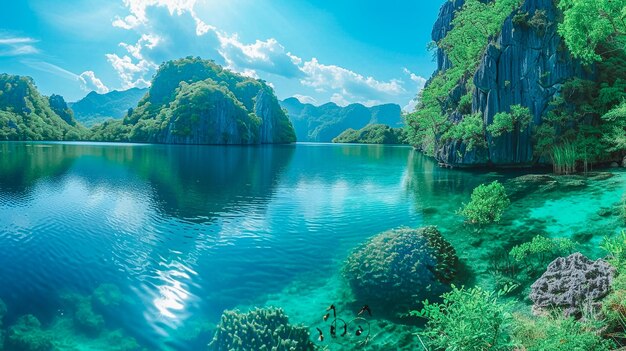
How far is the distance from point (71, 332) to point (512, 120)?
157 feet

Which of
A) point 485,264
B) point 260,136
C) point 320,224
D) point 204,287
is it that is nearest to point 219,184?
point 320,224

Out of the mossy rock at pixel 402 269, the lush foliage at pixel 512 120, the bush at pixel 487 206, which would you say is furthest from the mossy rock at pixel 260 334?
the lush foliage at pixel 512 120

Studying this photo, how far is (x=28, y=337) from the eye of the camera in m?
10.2

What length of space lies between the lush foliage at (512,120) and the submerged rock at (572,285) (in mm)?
36882

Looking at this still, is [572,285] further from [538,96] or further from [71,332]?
[538,96]

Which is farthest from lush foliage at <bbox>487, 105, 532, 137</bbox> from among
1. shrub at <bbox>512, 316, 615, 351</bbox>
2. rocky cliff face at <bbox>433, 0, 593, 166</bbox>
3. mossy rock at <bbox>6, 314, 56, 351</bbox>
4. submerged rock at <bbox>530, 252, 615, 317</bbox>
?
mossy rock at <bbox>6, 314, 56, 351</bbox>

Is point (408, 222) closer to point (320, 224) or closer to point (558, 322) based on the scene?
point (320, 224)

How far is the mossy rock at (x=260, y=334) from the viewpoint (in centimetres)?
810

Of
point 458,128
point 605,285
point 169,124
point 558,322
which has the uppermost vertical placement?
point 169,124

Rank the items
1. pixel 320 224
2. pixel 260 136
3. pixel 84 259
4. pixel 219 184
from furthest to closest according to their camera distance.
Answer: pixel 260 136 → pixel 219 184 → pixel 320 224 → pixel 84 259

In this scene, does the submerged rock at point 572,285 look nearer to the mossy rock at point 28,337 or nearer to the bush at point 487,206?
the bush at point 487,206

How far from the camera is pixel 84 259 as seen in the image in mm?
15859

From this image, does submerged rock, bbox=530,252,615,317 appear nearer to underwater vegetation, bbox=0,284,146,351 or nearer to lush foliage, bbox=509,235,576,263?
lush foliage, bbox=509,235,576,263

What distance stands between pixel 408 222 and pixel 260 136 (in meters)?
171
